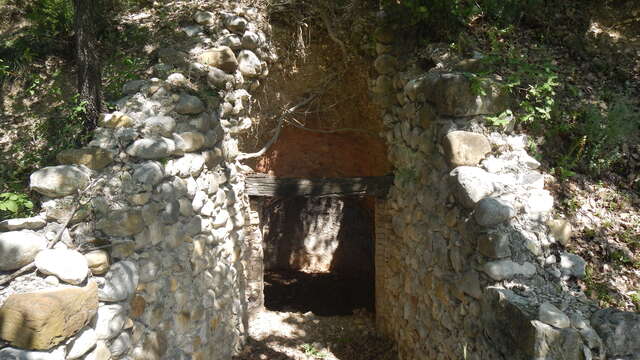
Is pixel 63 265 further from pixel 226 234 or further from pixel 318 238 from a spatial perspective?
pixel 318 238

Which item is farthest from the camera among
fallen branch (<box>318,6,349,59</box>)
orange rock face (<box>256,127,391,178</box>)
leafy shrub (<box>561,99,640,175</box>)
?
orange rock face (<box>256,127,391,178</box>)

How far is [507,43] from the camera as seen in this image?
382cm

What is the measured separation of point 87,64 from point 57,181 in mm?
1005

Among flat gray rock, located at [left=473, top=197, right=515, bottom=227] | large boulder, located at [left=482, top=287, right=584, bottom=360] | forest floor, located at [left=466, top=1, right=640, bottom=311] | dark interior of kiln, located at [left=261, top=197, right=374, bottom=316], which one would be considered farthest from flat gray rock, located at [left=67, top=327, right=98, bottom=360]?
dark interior of kiln, located at [left=261, top=197, right=374, bottom=316]

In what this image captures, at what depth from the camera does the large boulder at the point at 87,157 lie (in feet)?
8.05

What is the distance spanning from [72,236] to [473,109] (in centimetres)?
263

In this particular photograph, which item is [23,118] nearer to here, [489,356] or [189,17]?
[189,17]

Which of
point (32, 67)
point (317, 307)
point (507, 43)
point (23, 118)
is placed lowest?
point (317, 307)

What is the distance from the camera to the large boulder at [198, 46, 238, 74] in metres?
3.67

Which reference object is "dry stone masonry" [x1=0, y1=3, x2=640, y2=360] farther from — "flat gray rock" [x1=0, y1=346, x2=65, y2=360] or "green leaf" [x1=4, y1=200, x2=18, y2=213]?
"green leaf" [x1=4, y1=200, x2=18, y2=213]

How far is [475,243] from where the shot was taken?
9.01ft

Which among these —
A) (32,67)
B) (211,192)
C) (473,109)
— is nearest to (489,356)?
(473,109)

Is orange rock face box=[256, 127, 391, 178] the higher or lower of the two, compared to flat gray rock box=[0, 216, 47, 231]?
higher

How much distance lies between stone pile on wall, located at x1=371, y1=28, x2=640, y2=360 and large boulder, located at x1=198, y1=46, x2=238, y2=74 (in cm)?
153
